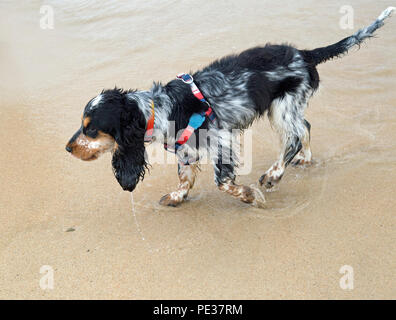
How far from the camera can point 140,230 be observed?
3.28 m

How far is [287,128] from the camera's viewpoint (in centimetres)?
356

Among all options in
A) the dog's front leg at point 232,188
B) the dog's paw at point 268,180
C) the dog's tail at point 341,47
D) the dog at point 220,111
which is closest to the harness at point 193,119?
the dog at point 220,111

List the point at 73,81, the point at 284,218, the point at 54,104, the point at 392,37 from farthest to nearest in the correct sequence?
the point at 392,37, the point at 73,81, the point at 54,104, the point at 284,218

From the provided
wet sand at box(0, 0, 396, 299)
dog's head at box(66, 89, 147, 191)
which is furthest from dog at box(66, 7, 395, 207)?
wet sand at box(0, 0, 396, 299)

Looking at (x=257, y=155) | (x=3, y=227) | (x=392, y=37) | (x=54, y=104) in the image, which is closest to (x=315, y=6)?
(x=392, y=37)

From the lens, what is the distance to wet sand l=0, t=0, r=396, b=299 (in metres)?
2.77

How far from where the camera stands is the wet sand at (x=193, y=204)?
2.77 meters

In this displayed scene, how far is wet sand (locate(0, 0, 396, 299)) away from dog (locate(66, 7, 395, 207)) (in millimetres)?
333

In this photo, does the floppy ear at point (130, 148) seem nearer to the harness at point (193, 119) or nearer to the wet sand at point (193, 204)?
the harness at point (193, 119)

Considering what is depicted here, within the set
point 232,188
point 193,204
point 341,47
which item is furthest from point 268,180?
point 341,47

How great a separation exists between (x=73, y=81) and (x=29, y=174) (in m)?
2.07

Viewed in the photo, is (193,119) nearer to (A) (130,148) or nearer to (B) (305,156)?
(A) (130,148)

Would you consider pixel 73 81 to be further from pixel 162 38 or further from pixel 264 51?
pixel 264 51

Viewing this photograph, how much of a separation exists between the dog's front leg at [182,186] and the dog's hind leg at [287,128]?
24.9 inches
